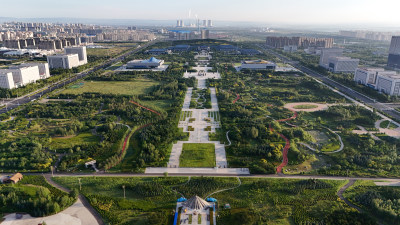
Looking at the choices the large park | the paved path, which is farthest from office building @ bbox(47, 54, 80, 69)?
the paved path

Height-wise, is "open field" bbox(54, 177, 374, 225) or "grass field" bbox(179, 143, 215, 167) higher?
"grass field" bbox(179, 143, 215, 167)

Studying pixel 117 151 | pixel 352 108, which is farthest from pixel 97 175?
pixel 352 108

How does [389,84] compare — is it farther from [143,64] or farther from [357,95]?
[143,64]

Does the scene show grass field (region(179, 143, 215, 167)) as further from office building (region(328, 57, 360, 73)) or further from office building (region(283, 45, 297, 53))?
office building (region(283, 45, 297, 53))

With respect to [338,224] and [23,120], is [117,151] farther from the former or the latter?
[338,224]

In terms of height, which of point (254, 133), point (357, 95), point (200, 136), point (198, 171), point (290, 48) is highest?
point (290, 48)

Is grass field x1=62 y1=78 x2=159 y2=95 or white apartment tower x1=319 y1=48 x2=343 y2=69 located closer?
grass field x1=62 y1=78 x2=159 y2=95

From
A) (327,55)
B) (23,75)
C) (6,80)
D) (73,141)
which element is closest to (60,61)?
(23,75)
